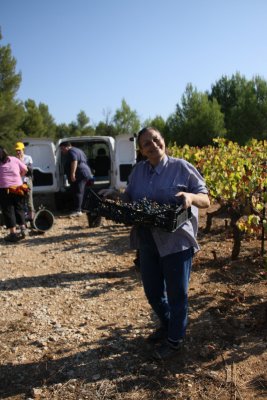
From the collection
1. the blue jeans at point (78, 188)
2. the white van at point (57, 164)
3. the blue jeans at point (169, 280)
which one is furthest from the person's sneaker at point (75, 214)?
the blue jeans at point (169, 280)

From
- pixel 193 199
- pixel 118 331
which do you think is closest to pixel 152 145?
pixel 193 199

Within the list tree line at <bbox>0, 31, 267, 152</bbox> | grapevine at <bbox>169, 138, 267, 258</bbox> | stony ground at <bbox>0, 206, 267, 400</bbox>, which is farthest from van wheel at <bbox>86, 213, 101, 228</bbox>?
tree line at <bbox>0, 31, 267, 152</bbox>

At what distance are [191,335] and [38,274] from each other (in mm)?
2440

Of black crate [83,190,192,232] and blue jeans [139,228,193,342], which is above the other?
black crate [83,190,192,232]

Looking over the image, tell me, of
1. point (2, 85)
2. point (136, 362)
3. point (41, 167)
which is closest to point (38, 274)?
point (136, 362)

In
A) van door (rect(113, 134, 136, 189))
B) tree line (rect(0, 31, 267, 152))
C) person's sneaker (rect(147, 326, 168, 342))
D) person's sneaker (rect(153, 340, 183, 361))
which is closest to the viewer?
person's sneaker (rect(153, 340, 183, 361))

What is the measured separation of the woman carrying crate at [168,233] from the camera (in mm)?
2363

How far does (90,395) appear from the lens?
7.86ft

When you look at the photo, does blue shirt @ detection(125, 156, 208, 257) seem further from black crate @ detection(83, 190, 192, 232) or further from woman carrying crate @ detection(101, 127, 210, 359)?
black crate @ detection(83, 190, 192, 232)

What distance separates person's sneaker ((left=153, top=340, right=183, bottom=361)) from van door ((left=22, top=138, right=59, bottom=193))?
5.85m

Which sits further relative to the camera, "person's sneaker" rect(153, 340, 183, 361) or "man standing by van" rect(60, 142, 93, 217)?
"man standing by van" rect(60, 142, 93, 217)

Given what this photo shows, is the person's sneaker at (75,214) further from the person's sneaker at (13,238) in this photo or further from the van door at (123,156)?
the person's sneaker at (13,238)

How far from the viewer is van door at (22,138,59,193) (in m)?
7.83

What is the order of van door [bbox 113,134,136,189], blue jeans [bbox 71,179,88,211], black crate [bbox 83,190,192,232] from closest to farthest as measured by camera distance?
1. black crate [bbox 83,190,192,232]
2. blue jeans [bbox 71,179,88,211]
3. van door [bbox 113,134,136,189]
